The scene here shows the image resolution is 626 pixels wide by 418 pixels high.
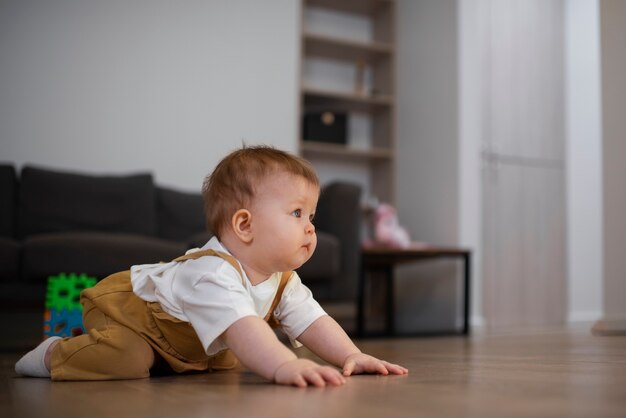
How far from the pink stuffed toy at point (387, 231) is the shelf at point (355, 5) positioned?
1.44 m

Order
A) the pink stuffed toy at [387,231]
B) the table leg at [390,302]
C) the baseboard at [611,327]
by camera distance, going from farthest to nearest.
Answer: the table leg at [390,302] → the pink stuffed toy at [387,231] → the baseboard at [611,327]

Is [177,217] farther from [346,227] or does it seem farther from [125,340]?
[125,340]

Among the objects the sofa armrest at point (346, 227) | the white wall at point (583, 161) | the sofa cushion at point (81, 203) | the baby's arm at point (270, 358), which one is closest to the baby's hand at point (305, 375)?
the baby's arm at point (270, 358)

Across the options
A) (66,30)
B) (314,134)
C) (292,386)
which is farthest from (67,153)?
(292,386)

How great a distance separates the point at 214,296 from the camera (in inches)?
41.7

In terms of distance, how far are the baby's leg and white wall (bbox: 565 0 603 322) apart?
394 cm

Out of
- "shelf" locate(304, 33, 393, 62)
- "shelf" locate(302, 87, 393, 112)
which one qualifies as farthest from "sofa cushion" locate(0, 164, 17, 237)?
"shelf" locate(304, 33, 393, 62)

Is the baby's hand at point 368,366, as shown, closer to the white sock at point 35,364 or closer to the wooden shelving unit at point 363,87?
the white sock at point 35,364

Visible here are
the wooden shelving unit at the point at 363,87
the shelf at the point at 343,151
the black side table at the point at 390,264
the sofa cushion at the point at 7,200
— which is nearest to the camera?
the sofa cushion at the point at 7,200

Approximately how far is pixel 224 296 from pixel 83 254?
174 centimetres

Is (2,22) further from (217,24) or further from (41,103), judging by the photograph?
(217,24)

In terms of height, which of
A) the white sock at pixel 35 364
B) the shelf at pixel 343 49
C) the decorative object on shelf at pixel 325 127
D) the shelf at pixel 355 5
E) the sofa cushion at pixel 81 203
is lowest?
the white sock at pixel 35 364

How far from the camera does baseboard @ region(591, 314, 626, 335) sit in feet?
8.88

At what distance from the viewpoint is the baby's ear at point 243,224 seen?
1.15 meters
